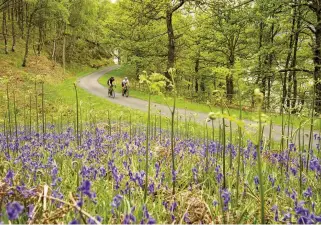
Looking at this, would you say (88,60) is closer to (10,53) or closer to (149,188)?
(10,53)

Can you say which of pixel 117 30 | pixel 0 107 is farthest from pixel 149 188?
pixel 117 30

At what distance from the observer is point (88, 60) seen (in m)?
60.6

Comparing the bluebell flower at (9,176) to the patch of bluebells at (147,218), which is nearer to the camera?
the patch of bluebells at (147,218)

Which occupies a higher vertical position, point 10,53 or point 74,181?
point 10,53

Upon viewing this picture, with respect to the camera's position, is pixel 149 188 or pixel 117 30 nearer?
pixel 149 188

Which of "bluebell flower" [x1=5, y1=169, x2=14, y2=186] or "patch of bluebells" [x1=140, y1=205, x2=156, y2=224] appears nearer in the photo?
"patch of bluebells" [x1=140, y1=205, x2=156, y2=224]

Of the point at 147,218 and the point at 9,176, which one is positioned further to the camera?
the point at 9,176

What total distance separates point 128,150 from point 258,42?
25876mm

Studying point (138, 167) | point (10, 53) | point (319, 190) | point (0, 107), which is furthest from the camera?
point (10, 53)

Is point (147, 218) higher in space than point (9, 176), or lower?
lower

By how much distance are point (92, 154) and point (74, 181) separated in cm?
111

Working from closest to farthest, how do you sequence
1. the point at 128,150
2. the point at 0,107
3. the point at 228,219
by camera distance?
1. the point at 228,219
2. the point at 128,150
3. the point at 0,107

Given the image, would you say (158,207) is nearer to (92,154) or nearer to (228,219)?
(228,219)

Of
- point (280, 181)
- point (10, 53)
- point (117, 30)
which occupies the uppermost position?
point (117, 30)
